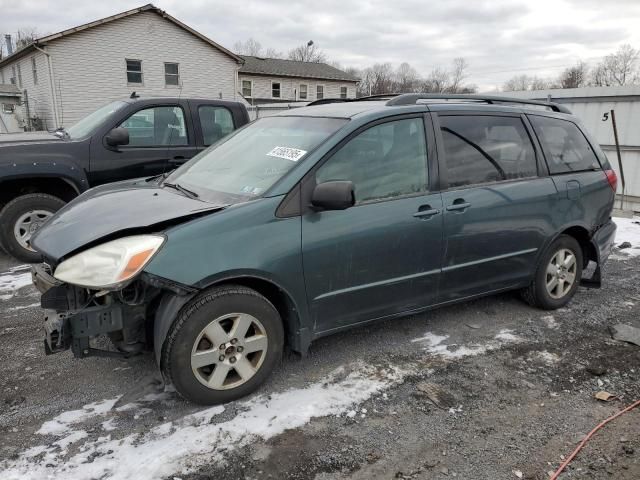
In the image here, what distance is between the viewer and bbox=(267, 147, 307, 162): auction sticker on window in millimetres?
3145

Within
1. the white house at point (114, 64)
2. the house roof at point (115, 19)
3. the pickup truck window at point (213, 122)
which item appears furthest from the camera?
the white house at point (114, 64)

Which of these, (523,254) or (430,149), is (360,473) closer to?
(430,149)

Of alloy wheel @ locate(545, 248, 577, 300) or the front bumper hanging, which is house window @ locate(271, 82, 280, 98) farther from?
the front bumper hanging

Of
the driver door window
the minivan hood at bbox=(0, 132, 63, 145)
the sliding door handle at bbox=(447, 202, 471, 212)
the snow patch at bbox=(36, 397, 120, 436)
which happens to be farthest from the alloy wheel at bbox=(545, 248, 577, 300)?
the minivan hood at bbox=(0, 132, 63, 145)

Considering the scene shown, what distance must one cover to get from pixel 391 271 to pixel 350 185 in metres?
0.77

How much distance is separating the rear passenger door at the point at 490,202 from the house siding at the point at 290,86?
110 feet

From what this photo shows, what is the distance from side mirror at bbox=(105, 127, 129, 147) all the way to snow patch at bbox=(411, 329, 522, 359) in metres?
4.09

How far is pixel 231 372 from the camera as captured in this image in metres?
2.95

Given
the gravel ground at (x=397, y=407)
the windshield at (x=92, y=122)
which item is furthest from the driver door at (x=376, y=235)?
the windshield at (x=92, y=122)

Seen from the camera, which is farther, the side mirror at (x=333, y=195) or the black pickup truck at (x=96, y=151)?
the black pickup truck at (x=96, y=151)

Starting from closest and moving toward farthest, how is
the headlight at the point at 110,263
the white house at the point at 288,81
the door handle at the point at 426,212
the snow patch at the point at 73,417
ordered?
the headlight at the point at 110,263 → the snow patch at the point at 73,417 → the door handle at the point at 426,212 → the white house at the point at 288,81

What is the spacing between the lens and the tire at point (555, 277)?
4.31 meters

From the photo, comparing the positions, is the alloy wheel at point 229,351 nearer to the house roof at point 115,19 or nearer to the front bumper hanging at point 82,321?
the front bumper hanging at point 82,321

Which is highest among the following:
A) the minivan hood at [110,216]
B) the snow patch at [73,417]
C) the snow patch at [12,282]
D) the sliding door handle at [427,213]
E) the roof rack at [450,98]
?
the roof rack at [450,98]
